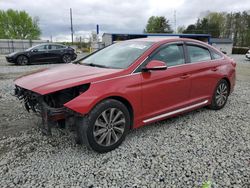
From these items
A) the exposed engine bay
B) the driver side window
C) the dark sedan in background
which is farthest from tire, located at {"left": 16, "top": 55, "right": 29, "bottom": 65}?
the exposed engine bay

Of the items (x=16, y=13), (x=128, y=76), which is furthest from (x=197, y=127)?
(x=16, y=13)

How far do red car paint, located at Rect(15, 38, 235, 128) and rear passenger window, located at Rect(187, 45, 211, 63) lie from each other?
0.10 meters

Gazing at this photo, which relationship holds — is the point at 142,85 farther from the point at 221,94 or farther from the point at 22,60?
the point at 22,60

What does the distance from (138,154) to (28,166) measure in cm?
139

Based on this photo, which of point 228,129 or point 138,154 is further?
point 228,129

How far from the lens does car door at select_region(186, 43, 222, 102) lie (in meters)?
4.08

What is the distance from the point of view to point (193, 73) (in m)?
4.02

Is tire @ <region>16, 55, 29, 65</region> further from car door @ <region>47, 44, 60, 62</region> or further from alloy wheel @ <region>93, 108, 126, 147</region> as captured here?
alloy wheel @ <region>93, 108, 126, 147</region>

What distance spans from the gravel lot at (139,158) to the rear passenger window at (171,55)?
1117 millimetres

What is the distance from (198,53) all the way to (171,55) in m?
0.82

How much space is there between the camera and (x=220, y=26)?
6225 centimetres

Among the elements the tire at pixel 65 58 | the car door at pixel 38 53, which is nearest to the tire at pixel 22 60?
the car door at pixel 38 53

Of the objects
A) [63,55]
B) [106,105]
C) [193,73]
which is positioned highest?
[63,55]

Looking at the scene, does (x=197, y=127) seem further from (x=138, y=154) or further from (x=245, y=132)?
(x=138, y=154)
